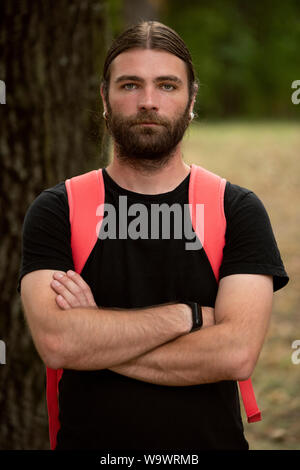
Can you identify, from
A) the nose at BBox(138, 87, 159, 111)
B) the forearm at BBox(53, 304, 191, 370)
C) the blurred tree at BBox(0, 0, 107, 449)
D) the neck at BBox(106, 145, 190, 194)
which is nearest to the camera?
the forearm at BBox(53, 304, 191, 370)

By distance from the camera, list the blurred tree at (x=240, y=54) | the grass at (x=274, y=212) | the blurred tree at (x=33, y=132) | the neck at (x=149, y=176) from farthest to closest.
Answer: the blurred tree at (x=240, y=54)
the grass at (x=274, y=212)
the blurred tree at (x=33, y=132)
the neck at (x=149, y=176)

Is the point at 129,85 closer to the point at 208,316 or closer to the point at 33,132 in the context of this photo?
the point at 208,316

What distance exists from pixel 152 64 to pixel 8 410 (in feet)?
8.01

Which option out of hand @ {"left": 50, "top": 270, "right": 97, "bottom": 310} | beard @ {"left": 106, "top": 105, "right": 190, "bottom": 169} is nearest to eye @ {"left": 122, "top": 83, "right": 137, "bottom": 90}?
beard @ {"left": 106, "top": 105, "right": 190, "bottom": 169}

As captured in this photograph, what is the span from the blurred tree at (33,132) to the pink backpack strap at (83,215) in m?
1.00

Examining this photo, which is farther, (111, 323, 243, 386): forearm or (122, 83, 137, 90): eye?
(122, 83, 137, 90): eye

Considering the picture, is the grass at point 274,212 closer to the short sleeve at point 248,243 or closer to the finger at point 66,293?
the short sleeve at point 248,243

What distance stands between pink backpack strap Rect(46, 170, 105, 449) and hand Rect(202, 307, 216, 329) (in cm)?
55

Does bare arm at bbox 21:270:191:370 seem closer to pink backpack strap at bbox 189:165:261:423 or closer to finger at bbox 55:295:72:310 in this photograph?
finger at bbox 55:295:72:310

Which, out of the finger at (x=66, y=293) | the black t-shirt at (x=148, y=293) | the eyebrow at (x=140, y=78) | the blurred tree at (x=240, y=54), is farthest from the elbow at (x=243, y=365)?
the blurred tree at (x=240, y=54)

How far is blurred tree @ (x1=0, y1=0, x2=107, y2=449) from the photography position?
12.8 feet

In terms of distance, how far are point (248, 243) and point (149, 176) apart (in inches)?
20.3

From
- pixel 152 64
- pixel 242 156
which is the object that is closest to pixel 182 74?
pixel 152 64

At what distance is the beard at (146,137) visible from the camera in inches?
107
